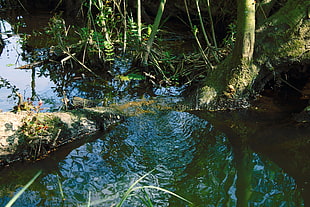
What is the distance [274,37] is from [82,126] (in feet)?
9.75

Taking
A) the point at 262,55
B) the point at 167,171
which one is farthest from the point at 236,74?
the point at 167,171

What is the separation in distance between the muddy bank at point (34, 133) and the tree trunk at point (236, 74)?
189cm

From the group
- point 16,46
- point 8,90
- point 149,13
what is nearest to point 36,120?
point 8,90

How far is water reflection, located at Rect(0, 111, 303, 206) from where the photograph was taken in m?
2.83

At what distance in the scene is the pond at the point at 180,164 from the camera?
112 inches

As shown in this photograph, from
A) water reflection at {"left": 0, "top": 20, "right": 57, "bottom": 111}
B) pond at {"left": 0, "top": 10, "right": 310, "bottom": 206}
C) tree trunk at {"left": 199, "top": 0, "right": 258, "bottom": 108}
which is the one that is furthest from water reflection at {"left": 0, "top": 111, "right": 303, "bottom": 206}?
water reflection at {"left": 0, "top": 20, "right": 57, "bottom": 111}

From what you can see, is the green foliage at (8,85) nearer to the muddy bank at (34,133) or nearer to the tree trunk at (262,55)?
the muddy bank at (34,133)

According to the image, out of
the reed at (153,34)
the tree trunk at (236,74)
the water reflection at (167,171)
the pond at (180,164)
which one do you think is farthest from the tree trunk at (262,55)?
the reed at (153,34)

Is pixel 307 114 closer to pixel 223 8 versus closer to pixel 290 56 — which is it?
pixel 290 56

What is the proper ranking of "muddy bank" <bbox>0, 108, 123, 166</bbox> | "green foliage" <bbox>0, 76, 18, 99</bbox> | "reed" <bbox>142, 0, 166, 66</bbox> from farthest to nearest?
1. "reed" <bbox>142, 0, 166, 66</bbox>
2. "green foliage" <bbox>0, 76, 18, 99</bbox>
3. "muddy bank" <bbox>0, 108, 123, 166</bbox>

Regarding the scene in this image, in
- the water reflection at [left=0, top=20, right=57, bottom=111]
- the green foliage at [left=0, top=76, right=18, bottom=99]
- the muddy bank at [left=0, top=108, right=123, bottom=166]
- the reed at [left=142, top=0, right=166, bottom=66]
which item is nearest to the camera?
the muddy bank at [left=0, top=108, right=123, bottom=166]

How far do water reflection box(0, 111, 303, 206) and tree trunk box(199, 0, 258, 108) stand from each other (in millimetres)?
718

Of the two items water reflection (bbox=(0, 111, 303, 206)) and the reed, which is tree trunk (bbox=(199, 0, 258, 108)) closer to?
water reflection (bbox=(0, 111, 303, 206))

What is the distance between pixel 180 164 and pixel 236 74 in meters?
1.88
